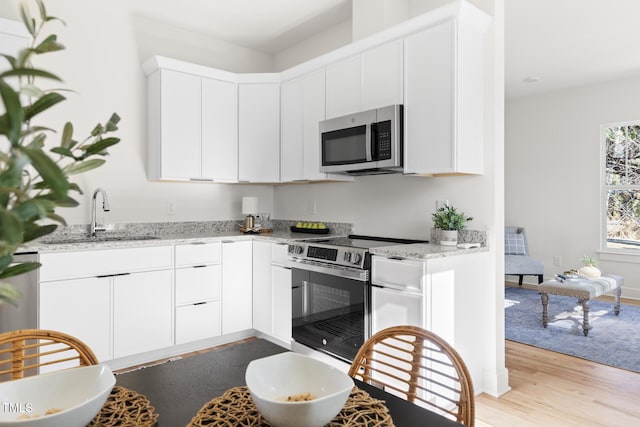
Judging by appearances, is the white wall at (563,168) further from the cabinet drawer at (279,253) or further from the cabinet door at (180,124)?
the cabinet door at (180,124)

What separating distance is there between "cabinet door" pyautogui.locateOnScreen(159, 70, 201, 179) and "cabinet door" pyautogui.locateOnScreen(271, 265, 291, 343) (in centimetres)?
119

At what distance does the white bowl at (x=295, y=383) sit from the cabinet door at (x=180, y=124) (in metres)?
2.96

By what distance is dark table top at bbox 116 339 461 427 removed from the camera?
0.89 m

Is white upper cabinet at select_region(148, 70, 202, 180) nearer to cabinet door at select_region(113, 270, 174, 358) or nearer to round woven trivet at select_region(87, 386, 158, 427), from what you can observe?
cabinet door at select_region(113, 270, 174, 358)

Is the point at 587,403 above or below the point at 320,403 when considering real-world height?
below

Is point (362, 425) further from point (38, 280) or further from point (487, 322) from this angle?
point (38, 280)

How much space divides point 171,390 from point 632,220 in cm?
642

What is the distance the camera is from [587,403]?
2.55m

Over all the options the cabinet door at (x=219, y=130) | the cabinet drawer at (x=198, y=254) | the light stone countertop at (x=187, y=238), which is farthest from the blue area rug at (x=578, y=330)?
the cabinet door at (x=219, y=130)

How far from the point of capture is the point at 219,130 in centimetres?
385

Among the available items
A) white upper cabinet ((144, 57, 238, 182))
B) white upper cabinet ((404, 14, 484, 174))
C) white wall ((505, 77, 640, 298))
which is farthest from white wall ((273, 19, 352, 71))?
white wall ((505, 77, 640, 298))

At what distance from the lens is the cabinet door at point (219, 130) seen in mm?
3781

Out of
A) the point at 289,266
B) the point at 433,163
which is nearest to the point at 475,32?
the point at 433,163

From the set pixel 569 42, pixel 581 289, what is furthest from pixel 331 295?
pixel 569 42
